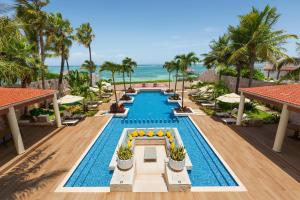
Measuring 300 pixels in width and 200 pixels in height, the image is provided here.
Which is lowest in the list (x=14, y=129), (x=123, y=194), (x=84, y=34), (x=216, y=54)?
(x=123, y=194)

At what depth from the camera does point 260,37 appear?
20.7 m

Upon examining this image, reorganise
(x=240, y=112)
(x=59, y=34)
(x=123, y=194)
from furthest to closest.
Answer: (x=59, y=34) < (x=240, y=112) < (x=123, y=194)

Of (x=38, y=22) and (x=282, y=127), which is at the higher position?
(x=38, y=22)

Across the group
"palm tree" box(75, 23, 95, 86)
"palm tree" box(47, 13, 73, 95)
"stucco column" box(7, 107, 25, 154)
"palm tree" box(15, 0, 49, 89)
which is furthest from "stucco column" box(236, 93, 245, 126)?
"palm tree" box(75, 23, 95, 86)

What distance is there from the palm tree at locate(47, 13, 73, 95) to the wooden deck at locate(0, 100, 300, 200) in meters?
13.6

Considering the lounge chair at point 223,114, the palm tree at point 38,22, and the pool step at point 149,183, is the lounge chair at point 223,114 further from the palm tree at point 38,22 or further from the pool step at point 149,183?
the palm tree at point 38,22

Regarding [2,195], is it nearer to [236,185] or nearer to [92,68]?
[236,185]

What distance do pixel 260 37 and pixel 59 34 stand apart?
24.4 metres

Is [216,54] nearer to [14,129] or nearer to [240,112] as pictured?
[240,112]

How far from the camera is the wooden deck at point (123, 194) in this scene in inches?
330

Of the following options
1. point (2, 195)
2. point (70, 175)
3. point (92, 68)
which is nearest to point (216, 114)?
point (70, 175)

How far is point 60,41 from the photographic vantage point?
23984 mm

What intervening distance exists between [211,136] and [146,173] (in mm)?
7074

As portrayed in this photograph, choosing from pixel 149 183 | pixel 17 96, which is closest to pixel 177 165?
pixel 149 183
